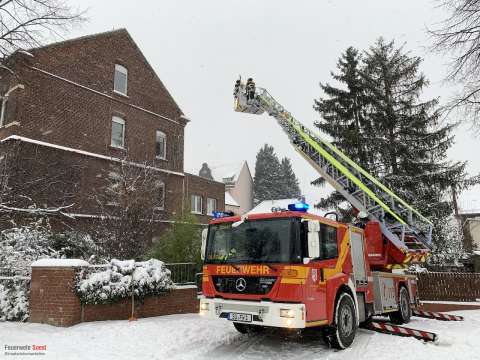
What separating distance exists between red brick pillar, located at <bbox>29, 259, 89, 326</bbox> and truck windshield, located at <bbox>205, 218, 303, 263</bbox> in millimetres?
3666

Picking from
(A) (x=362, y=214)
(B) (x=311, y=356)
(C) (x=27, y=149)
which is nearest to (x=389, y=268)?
(A) (x=362, y=214)

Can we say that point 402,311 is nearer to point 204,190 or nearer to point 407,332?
point 407,332

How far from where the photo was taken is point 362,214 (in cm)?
1069

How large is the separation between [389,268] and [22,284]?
9545 mm

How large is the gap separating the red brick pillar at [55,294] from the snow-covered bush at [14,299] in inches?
18.7

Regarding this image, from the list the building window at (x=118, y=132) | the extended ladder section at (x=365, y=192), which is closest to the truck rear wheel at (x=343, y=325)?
the extended ladder section at (x=365, y=192)

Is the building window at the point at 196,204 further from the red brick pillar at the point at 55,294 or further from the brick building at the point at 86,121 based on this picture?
the red brick pillar at the point at 55,294

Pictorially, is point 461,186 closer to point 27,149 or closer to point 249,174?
point 27,149

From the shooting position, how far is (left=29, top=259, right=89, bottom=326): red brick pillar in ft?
29.6

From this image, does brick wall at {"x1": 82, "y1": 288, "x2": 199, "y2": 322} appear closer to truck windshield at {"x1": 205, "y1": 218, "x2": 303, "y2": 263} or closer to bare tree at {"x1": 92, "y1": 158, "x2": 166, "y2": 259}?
bare tree at {"x1": 92, "y1": 158, "x2": 166, "y2": 259}

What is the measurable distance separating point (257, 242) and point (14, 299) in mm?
6859

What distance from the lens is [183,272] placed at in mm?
11867

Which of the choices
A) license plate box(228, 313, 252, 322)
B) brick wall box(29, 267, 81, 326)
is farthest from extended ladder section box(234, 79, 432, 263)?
brick wall box(29, 267, 81, 326)

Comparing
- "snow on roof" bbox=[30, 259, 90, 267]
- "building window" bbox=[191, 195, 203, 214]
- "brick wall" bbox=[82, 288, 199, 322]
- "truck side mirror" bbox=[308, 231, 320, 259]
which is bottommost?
"brick wall" bbox=[82, 288, 199, 322]
